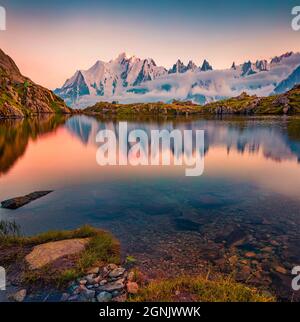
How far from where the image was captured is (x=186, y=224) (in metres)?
22.7

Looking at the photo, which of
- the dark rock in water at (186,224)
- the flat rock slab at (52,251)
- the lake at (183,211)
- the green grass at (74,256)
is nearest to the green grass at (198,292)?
the lake at (183,211)

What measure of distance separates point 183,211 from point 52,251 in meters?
13.9

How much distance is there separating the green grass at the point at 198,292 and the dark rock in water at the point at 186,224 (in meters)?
8.56

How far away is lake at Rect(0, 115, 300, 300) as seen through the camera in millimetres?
16688

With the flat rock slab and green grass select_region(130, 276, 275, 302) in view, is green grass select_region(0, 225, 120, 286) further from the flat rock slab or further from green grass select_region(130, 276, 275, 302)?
green grass select_region(130, 276, 275, 302)

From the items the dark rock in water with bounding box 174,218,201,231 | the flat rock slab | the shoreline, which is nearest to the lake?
the dark rock in water with bounding box 174,218,201,231

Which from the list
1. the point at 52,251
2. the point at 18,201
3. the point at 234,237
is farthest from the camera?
the point at 18,201

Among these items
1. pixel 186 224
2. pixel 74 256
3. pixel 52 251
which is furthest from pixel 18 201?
pixel 186 224

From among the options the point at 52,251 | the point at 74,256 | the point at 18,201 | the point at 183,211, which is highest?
the point at 18,201

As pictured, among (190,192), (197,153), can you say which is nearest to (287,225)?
(190,192)

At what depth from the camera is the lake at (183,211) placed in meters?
16.7

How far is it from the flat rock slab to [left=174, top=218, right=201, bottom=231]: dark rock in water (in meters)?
8.51

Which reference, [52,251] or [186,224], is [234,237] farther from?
[52,251]
